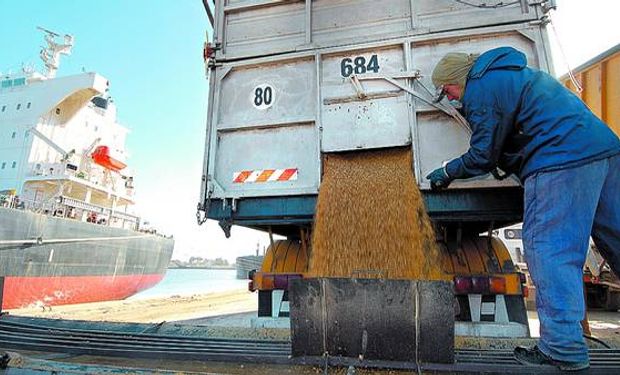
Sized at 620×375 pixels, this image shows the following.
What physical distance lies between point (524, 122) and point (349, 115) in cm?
123

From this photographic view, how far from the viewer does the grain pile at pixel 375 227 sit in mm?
2311

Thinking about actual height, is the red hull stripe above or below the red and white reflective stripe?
below

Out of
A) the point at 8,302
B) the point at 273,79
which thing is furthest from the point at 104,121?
the point at 273,79

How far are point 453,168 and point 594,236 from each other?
2.50 ft

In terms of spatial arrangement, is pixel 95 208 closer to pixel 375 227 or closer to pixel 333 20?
pixel 333 20

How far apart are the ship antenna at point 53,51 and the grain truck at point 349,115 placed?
798 inches

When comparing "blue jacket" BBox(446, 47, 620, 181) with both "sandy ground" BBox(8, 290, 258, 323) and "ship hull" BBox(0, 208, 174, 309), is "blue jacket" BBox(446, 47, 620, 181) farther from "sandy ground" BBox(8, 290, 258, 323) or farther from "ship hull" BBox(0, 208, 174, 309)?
"ship hull" BBox(0, 208, 174, 309)

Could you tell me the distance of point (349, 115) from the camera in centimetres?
264

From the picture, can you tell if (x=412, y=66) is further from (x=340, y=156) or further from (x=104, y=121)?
(x=104, y=121)

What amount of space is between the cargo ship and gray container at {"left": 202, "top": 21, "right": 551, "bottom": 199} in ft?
33.9

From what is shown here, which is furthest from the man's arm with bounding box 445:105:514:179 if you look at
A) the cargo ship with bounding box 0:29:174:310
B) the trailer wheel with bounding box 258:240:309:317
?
the cargo ship with bounding box 0:29:174:310

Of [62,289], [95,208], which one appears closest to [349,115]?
[62,289]

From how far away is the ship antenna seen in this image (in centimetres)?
1800

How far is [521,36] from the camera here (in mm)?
2469
